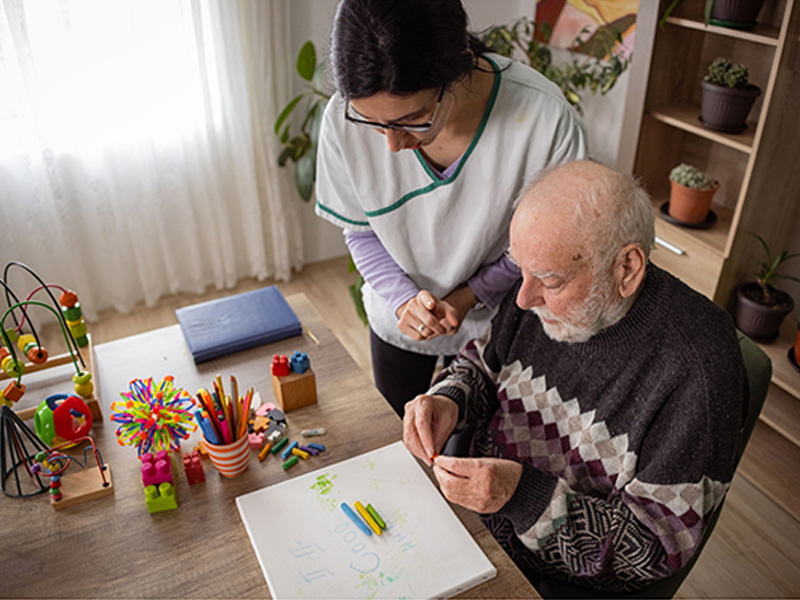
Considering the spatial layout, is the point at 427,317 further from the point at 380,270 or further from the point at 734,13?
the point at 734,13

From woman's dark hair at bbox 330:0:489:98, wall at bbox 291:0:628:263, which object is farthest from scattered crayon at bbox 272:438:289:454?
wall at bbox 291:0:628:263

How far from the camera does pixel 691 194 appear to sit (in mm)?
2393

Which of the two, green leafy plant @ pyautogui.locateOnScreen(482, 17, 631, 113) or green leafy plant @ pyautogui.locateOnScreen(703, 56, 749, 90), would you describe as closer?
green leafy plant @ pyautogui.locateOnScreen(703, 56, 749, 90)

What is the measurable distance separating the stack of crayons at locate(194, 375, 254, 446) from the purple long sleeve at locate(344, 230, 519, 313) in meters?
0.45

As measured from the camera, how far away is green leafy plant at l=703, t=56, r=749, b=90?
7.25ft

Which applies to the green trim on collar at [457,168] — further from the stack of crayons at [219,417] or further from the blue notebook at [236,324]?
the stack of crayons at [219,417]

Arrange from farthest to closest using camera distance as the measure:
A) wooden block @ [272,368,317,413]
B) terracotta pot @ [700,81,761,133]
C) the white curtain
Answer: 1. the white curtain
2. terracotta pot @ [700,81,761,133]
3. wooden block @ [272,368,317,413]

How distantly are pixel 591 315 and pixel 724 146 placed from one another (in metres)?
1.76

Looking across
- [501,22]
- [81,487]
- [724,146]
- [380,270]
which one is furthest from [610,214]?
[501,22]

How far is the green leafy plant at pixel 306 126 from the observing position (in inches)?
114

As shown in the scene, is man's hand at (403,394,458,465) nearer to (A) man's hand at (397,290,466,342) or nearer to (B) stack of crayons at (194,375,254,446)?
(A) man's hand at (397,290,466,342)

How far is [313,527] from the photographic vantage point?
114 cm

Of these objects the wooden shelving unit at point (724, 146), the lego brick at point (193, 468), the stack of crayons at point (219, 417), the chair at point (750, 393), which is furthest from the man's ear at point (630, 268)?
the wooden shelving unit at point (724, 146)

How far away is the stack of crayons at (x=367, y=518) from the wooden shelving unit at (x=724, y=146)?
5.43 ft
